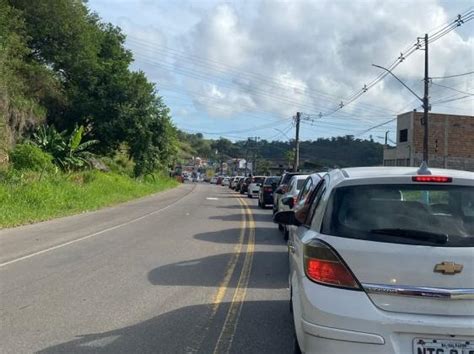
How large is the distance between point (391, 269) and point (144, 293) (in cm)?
476

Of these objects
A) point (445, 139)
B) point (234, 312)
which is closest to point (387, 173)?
point (234, 312)

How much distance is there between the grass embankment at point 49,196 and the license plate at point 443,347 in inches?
613

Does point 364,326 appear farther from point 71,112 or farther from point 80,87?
point 80,87

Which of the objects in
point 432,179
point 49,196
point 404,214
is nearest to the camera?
point 404,214

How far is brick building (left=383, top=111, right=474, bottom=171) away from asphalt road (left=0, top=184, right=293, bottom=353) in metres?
34.7

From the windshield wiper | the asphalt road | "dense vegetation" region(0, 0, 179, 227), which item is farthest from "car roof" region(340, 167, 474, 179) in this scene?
"dense vegetation" region(0, 0, 179, 227)

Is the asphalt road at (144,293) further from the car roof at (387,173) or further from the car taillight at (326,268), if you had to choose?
the car roof at (387,173)

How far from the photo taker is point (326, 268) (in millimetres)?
4195

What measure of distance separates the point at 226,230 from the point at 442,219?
497 inches

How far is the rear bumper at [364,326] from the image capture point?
3.88 m

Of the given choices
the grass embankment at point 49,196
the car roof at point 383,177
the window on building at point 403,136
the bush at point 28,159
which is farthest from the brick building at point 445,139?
the car roof at point 383,177

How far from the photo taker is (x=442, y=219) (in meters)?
4.32

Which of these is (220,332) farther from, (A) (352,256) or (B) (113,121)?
(B) (113,121)

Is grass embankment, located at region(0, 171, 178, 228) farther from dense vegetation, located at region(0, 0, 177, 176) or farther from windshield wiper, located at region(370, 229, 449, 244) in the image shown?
windshield wiper, located at region(370, 229, 449, 244)
